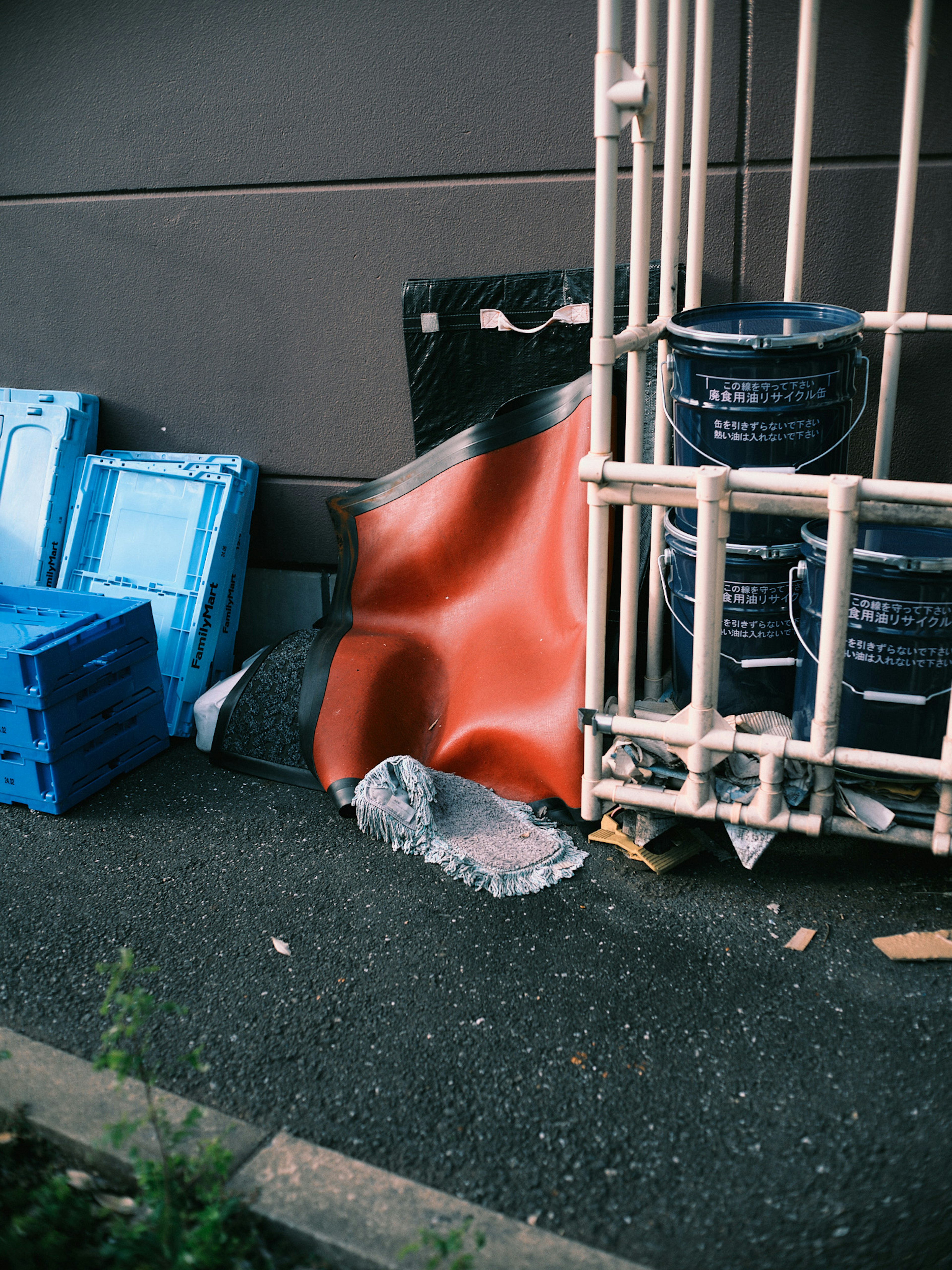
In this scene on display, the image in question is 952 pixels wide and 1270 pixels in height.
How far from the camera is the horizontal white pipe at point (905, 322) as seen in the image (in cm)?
270

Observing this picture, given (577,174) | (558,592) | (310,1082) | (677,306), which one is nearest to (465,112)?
(577,174)

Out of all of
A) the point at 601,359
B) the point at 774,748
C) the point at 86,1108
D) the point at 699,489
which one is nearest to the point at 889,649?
the point at 774,748

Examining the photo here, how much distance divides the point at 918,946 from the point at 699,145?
86.6 inches

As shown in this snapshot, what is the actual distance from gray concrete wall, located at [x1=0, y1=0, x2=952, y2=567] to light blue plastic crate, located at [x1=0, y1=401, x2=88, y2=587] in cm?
23

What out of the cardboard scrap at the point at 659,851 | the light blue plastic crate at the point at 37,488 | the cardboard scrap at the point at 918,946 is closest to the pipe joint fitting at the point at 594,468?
the cardboard scrap at the point at 659,851

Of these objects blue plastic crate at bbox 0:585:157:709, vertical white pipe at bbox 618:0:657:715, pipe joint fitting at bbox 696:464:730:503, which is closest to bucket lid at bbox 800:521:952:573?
pipe joint fitting at bbox 696:464:730:503

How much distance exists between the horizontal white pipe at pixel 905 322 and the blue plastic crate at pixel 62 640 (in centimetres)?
243

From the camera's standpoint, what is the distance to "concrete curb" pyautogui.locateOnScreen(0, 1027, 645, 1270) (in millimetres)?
1617

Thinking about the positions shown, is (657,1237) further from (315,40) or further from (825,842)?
(315,40)

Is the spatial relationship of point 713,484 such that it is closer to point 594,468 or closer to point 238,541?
point 594,468

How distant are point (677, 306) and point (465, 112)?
1001 millimetres

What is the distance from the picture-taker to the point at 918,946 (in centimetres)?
229

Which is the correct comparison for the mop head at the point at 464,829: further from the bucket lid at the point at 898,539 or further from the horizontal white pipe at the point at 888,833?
the bucket lid at the point at 898,539

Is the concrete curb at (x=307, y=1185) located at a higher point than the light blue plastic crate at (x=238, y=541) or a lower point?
lower
